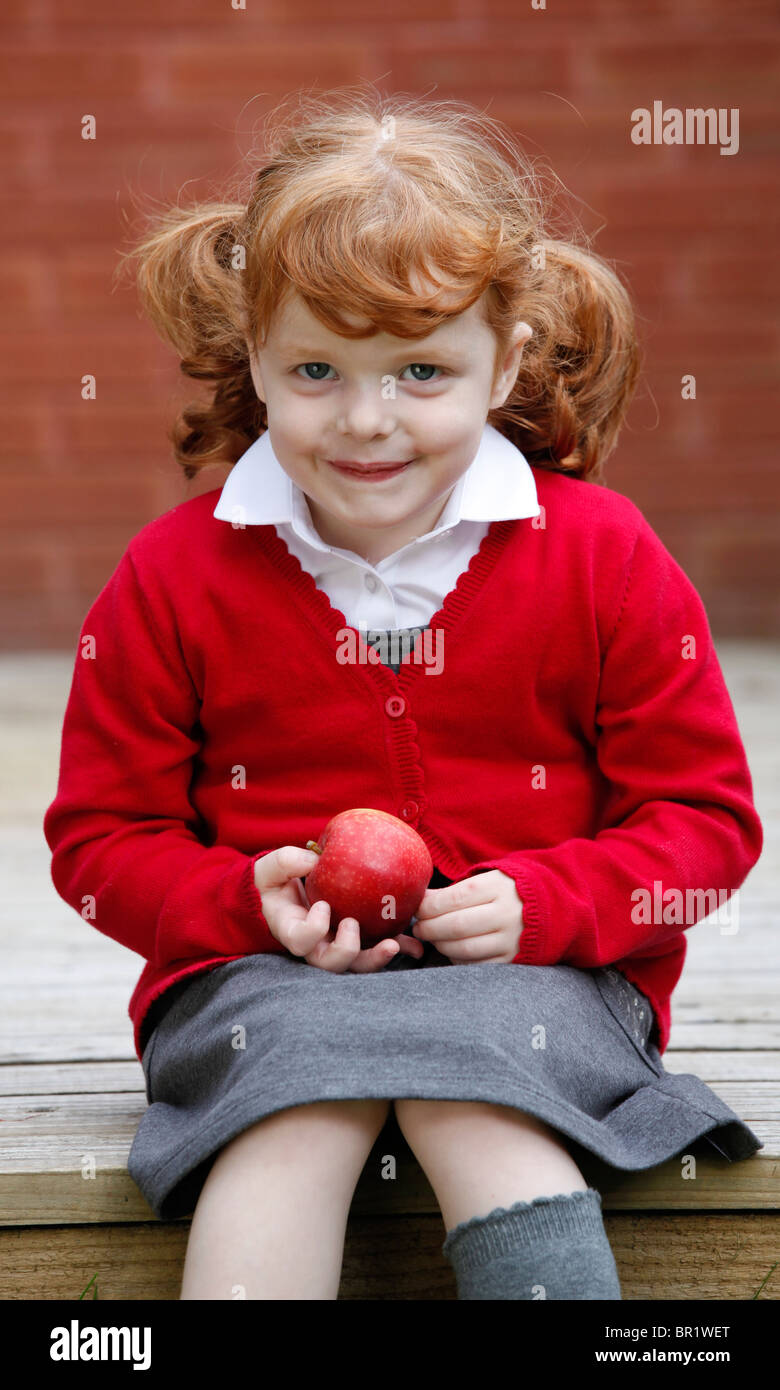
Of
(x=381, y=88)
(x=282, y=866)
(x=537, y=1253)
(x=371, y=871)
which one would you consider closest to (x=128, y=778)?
(x=282, y=866)

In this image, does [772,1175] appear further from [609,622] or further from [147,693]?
[147,693]

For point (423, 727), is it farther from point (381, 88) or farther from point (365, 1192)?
point (381, 88)

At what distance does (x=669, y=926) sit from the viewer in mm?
1831

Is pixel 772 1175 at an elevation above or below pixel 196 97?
below

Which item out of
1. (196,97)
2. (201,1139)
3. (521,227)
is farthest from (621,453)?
(201,1139)

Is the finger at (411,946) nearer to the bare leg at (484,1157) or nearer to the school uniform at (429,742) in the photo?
the school uniform at (429,742)

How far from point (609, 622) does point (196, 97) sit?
4.23 meters

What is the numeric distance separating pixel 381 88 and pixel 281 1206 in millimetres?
4626

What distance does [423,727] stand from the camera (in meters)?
1.87

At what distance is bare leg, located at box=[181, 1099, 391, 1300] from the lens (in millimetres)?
1466

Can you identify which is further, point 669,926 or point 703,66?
point 703,66

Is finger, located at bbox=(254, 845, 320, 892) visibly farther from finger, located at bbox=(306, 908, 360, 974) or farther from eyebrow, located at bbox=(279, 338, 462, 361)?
eyebrow, located at bbox=(279, 338, 462, 361)

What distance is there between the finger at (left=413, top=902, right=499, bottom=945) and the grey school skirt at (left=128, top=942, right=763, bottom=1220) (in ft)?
0.13
